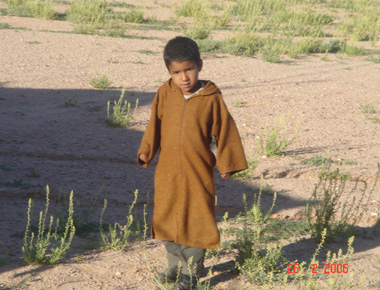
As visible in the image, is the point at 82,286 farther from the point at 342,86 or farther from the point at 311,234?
the point at 342,86

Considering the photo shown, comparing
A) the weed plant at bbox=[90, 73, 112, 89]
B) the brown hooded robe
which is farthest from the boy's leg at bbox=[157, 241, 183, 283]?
the weed plant at bbox=[90, 73, 112, 89]

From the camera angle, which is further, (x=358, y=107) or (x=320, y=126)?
(x=358, y=107)

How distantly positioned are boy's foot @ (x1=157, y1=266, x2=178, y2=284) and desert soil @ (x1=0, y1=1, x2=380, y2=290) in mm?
89

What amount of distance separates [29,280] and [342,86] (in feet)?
25.5

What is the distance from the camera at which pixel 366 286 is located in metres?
3.66

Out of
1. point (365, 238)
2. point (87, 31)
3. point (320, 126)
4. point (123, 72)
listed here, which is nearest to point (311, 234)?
point (365, 238)

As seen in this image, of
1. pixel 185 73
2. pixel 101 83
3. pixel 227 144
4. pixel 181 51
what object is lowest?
pixel 101 83

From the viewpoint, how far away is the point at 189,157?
10.6 ft

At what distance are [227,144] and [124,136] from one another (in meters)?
3.42

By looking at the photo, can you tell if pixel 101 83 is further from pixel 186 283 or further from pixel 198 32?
pixel 186 283

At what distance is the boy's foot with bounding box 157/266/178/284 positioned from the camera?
3.45 metres

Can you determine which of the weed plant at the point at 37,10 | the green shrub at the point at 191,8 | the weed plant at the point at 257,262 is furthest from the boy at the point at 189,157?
the green shrub at the point at 191,8

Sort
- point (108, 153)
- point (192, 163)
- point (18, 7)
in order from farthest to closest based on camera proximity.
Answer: point (18, 7), point (108, 153), point (192, 163)
